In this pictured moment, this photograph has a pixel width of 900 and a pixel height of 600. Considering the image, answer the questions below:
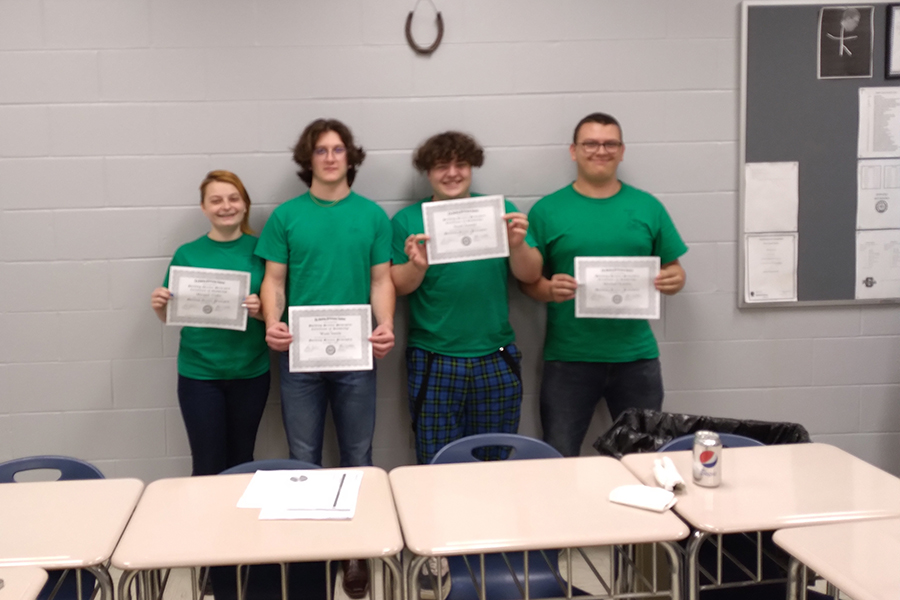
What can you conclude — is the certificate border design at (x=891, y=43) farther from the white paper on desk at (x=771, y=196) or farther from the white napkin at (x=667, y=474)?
the white napkin at (x=667, y=474)

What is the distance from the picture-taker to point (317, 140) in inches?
116

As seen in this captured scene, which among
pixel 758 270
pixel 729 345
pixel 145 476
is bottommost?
pixel 145 476

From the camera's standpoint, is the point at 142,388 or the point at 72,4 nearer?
the point at 72,4

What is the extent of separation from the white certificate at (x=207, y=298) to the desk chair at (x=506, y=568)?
104cm

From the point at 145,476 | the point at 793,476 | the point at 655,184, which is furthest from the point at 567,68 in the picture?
the point at 145,476

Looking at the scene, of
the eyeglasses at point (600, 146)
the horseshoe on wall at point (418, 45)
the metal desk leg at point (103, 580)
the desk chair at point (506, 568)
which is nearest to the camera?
the metal desk leg at point (103, 580)

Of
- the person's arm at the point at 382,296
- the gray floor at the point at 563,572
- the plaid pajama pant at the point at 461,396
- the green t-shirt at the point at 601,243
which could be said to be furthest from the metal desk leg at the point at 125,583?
the green t-shirt at the point at 601,243

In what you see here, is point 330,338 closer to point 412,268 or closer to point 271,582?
point 412,268

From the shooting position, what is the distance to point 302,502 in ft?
6.36

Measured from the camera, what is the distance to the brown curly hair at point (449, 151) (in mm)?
2988

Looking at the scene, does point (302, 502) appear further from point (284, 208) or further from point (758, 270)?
point (758, 270)

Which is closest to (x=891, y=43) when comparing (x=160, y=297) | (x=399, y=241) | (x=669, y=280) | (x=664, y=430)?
(x=669, y=280)

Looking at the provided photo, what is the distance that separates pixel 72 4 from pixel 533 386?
250 centimetres

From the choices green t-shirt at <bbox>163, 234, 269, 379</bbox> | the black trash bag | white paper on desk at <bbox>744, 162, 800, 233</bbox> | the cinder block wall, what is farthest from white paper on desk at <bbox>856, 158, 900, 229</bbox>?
green t-shirt at <bbox>163, 234, 269, 379</bbox>
